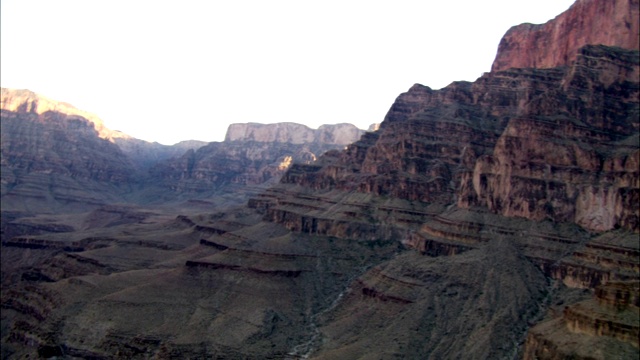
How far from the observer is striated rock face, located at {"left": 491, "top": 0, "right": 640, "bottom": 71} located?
485 feet

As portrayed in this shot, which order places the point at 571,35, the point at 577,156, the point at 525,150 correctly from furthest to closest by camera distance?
the point at 571,35
the point at 525,150
the point at 577,156

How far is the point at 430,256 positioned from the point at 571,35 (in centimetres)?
8225

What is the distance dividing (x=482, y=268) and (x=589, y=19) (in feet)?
285

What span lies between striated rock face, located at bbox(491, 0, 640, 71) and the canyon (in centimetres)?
58

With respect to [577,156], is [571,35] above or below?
above

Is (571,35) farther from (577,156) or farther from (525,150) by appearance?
(577,156)

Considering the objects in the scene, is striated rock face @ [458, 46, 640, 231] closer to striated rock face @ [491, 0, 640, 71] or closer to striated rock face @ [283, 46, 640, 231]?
striated rock face @ [283, 46, 640, 231]

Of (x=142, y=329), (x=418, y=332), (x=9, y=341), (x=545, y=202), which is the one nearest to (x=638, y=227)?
(x=545, y=202)

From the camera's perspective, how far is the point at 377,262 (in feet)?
422

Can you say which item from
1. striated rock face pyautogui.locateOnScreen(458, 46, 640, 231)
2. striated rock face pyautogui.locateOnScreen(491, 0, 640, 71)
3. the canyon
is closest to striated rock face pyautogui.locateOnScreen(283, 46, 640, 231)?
striated rock face pyautogui.locateOnScreen(458, 46, 640, 231)

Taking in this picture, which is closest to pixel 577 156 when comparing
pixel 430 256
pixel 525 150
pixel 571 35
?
pixel 525 150

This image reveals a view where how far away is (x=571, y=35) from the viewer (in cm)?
16462

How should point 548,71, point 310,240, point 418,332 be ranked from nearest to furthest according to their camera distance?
point 418,332
point 310,240
point 548,71

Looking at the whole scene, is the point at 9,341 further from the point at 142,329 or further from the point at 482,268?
the point at 482,268
